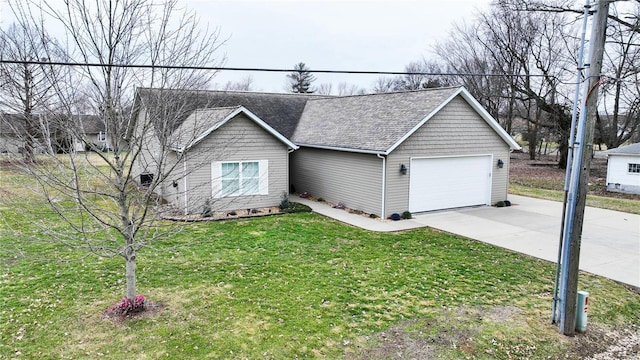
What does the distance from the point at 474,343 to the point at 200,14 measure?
6378 mm

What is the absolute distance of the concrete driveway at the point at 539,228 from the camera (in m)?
9.36

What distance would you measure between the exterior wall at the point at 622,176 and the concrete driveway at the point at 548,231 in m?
5.94

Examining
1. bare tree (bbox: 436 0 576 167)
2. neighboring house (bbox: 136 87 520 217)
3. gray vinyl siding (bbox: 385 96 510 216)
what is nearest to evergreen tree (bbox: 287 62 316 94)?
bare tree (bbox: 436 0 576 167)

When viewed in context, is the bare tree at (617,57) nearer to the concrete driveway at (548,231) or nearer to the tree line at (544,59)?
the tree line at (544,59)

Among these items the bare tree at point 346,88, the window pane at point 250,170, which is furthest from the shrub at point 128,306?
the bare tree at point 346,88

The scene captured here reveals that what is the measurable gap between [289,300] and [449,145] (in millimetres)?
9736

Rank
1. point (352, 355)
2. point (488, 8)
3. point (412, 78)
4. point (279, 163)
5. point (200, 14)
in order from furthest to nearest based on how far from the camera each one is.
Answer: point (412, 78), point (488, 8), point (279, 163), point (200, 14), point (352, 355)

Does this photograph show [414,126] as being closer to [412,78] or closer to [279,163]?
Result: [279,163]

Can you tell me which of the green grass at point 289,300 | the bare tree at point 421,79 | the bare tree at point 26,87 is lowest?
the green grass at point 289,300

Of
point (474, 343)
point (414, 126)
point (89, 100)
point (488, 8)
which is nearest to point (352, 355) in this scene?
point (474, 343)

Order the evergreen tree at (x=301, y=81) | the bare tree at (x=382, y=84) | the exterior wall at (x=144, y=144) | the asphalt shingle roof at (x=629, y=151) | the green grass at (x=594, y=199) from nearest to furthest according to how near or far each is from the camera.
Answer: the exterior wall at (x=144, y=144) → the green grass at (x=594, y=199) → the asphalt shingle roof at (x=629, y=151) → the evergreen tree at (x=301, y=81) → the bare tree at (x=382, y=84)

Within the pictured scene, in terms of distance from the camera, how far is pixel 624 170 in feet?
65.1

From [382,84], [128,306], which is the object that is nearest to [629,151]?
[128,306]

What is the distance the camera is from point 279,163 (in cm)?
1512
